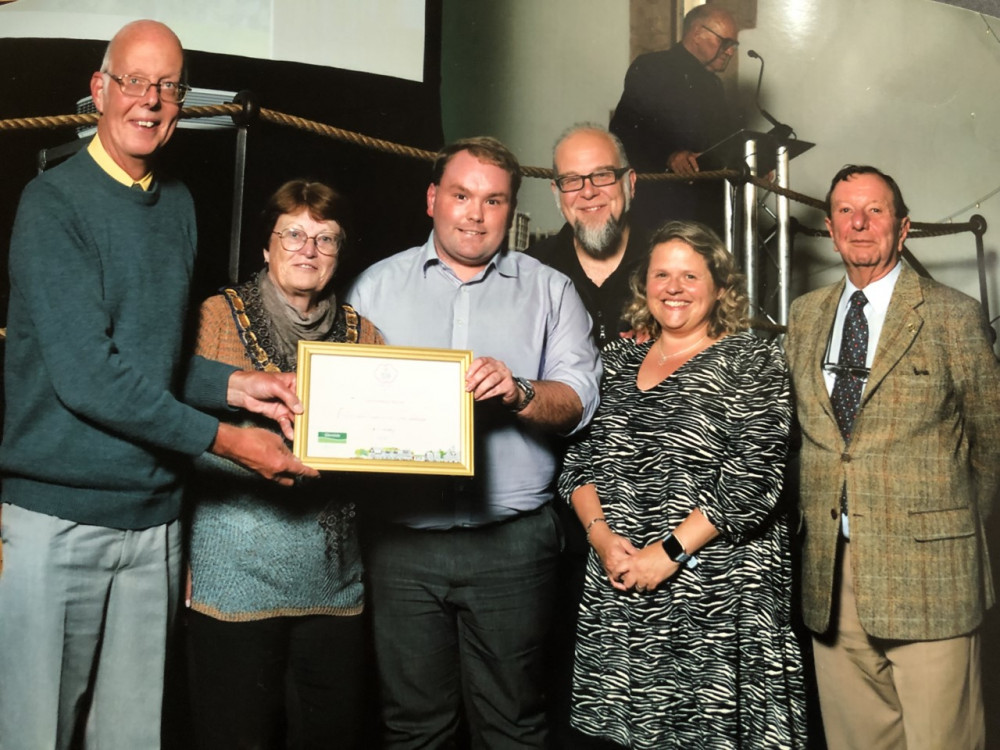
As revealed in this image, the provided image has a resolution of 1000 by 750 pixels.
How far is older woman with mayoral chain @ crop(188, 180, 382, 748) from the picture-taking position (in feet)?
5.18

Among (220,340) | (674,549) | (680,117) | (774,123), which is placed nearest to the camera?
(220,340)

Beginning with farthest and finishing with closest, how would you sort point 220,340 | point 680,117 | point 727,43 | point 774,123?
point 680,117 → point 774,123 → point 727,43 → point 220,340

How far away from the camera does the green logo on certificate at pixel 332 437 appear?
1.52 m

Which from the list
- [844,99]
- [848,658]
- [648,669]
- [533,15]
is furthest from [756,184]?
[648,669]

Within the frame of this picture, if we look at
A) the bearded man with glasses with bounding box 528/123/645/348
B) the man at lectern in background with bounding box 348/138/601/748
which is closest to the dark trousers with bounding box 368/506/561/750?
the man at lectern in background with bounding box 348/138/601/748

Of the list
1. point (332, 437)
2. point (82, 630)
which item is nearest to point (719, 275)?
point (332, 437)

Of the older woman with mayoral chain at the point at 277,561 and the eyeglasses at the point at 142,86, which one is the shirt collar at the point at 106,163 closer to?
the eyeglasses at the point at 142,86

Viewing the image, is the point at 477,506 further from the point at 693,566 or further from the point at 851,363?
the point at 851,363

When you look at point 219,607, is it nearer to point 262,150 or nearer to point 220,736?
point 220,736

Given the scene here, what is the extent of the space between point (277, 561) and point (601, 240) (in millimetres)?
1265

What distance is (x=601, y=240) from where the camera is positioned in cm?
236

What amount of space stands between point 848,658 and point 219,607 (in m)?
1.44

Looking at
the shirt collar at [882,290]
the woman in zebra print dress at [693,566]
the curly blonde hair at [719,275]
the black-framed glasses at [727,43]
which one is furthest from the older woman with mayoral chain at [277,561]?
the black-framed glasses at [727,43]

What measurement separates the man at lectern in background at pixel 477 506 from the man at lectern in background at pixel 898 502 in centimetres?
60
